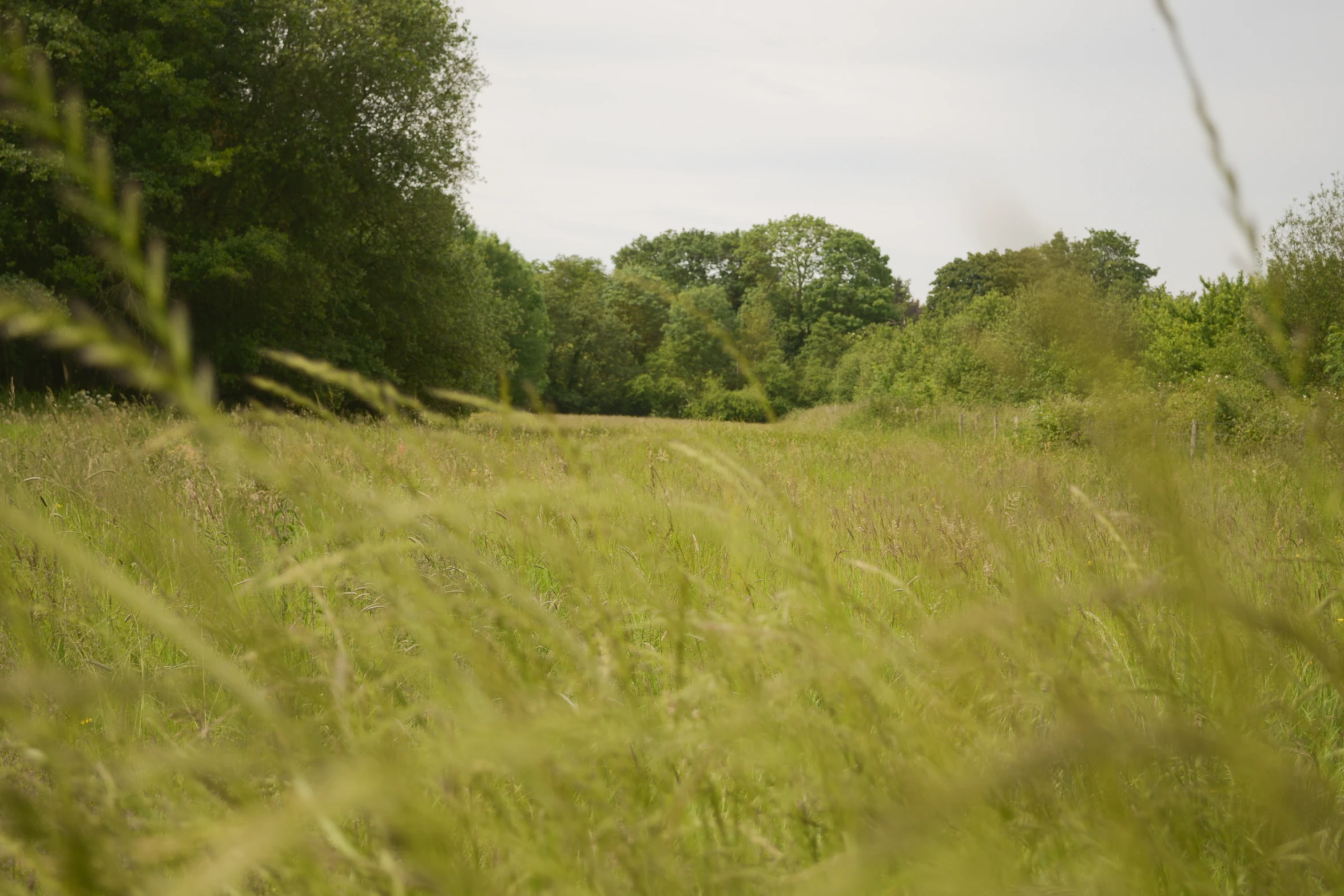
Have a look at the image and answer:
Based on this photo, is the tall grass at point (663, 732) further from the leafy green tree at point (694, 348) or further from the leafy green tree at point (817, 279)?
the leafy green tree at point (817, 279)

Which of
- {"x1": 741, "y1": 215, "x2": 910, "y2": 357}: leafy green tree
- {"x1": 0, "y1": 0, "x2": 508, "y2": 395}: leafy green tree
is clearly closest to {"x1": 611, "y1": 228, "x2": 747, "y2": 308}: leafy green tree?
{"x1": 741, "y1": 215, "x2": 910, "y2": 357}: leafy green tree

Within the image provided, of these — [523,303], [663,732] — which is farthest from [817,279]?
[663,732]

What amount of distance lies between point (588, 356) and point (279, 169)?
37.8m

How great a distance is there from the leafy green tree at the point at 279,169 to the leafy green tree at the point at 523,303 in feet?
93.7

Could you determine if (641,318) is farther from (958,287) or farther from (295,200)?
(295,200)

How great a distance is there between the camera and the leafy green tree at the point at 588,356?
179ft

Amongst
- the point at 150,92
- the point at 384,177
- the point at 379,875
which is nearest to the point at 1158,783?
the point at 379,875

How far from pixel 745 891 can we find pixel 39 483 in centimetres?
439

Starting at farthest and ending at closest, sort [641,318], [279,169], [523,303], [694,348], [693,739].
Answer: [641,318] < [523,303] < [694,348] < [279,169] < [693,739]

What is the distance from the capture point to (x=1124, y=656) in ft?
7.29

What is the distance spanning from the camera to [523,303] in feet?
171

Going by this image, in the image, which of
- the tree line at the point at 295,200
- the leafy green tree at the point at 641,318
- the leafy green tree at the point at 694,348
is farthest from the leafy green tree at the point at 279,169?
the leafy green tree at the point at 641,318

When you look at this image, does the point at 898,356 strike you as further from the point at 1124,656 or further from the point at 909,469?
the point at 1124,656

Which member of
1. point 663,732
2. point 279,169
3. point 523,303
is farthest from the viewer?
point 523,303
